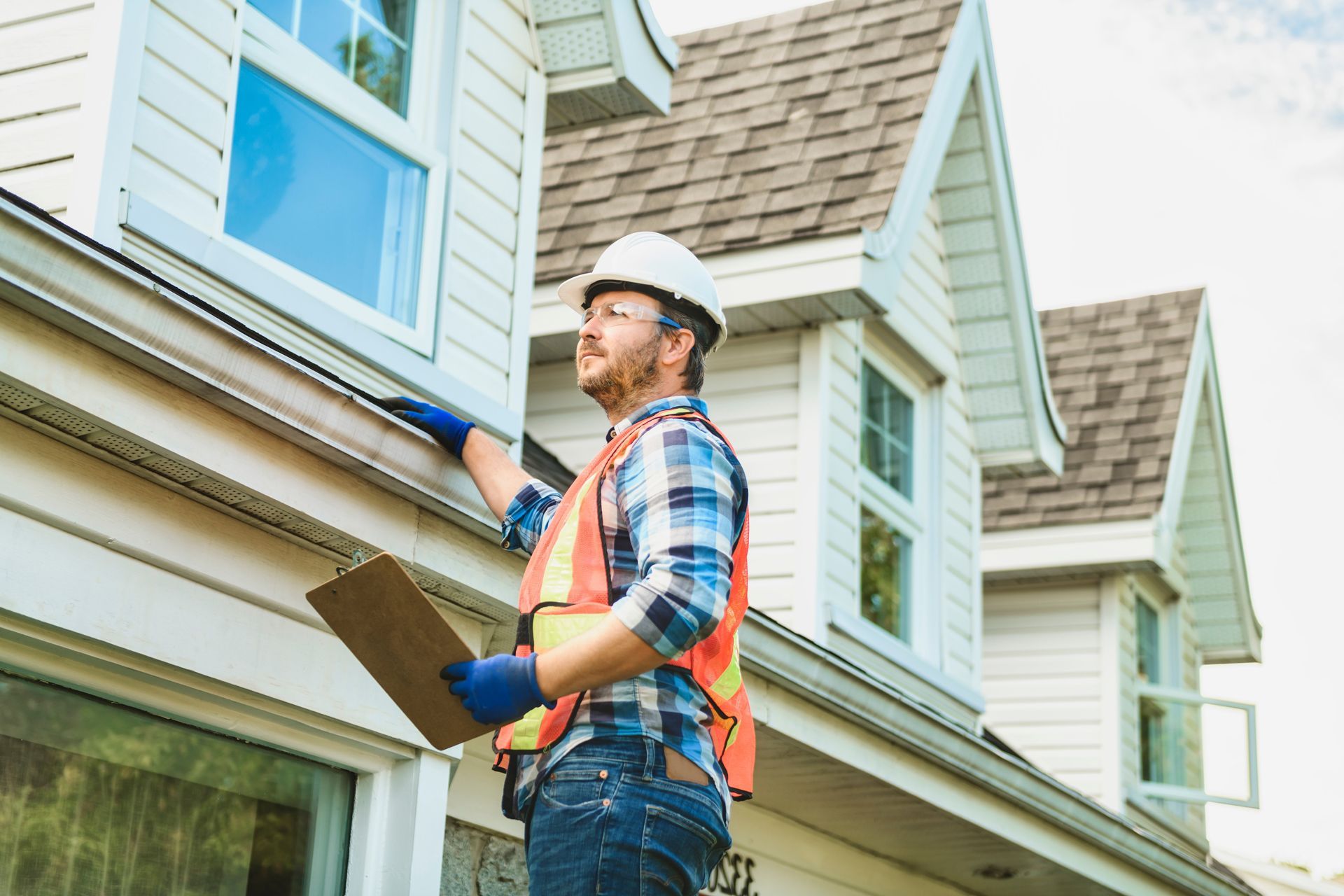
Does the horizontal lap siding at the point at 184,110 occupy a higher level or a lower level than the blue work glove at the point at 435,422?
higher

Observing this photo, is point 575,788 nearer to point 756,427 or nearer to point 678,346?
point 678,346

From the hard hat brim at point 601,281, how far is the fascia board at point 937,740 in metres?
1.89

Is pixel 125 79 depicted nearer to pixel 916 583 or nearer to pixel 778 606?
pixel 778 606

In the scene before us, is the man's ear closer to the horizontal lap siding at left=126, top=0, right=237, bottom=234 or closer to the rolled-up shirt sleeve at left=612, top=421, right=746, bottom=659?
the rolled-up shirt sleeve at left=612, top=421, right=746, bottom=659

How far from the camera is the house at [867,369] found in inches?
309

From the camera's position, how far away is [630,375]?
3.46 m

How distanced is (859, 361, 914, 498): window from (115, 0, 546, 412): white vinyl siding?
3.33m

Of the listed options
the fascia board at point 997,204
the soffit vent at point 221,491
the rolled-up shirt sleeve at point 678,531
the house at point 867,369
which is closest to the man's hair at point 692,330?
the rolled-up shirt sleeve at point 678,531

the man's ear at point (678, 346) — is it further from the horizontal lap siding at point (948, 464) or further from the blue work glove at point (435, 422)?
the horizontal lap siding at point (948, 464)

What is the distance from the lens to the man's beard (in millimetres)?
3461

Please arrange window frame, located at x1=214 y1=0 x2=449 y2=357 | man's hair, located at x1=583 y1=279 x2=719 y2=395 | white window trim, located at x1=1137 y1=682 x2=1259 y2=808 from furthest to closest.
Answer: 1. white window trim, located at x1=1137 y1=682 x2=1259 y2=808
2. window frame, located at x1=214 y1=0 x2=449 y2=357
3. man's hair, located at x1=583 y1=279 x2=719 y2=395

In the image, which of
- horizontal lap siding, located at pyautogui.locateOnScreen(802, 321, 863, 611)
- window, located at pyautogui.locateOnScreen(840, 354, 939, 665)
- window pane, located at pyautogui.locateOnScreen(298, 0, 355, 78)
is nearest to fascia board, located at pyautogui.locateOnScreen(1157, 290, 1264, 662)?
window, located at pyautogui.locateOnScreen(840, 354, 939, 665)

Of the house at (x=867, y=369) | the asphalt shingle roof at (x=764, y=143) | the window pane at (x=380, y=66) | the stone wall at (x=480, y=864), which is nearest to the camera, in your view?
the stone wall at (x=480, y=864)

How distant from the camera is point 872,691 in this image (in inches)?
250
